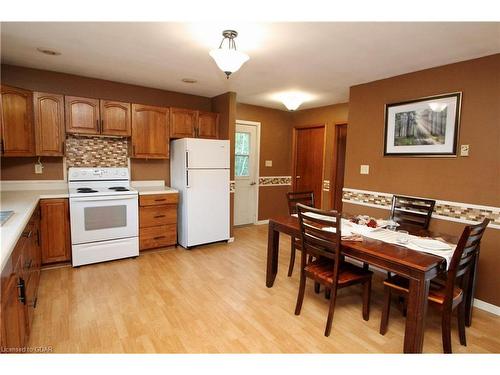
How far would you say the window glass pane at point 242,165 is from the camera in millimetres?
5348

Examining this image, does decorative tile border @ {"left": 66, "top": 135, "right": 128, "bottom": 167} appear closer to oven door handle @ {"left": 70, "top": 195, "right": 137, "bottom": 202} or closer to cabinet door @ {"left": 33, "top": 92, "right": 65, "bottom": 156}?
cabinet door @ {"left": 33, "top": 92, "right": 65, "bottom": 156}

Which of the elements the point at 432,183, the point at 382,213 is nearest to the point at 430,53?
the point at 432,183

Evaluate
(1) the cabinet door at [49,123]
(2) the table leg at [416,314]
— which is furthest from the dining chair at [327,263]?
(1) the cabinet door at [49,123]

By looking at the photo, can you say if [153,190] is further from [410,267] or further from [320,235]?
[410,267]

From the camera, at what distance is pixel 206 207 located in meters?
4.05

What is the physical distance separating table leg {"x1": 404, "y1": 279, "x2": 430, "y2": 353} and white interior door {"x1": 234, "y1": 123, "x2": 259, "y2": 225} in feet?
12.6

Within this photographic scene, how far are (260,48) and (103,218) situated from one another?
257cm

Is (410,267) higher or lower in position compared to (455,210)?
lower

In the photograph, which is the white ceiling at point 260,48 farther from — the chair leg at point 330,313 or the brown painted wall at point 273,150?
the chair leg at point 330,313

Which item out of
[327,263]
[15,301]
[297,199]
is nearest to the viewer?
[15,301]

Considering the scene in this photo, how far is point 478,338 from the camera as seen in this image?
85.9 inches

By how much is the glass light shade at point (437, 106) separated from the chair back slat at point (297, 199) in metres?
1.52

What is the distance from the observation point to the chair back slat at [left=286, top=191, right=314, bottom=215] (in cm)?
330

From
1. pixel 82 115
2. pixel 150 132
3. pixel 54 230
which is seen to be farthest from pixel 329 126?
pixel 54 230
